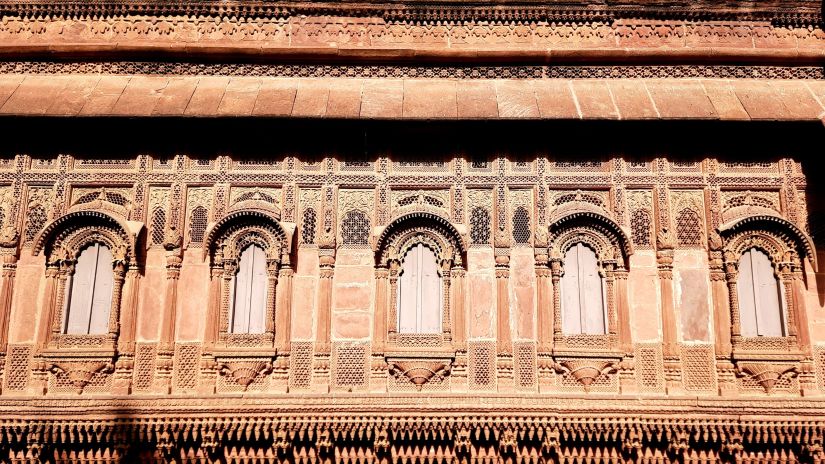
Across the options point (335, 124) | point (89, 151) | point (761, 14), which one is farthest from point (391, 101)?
point (761, 14)

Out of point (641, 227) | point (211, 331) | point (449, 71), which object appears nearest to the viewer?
point (211, 331)

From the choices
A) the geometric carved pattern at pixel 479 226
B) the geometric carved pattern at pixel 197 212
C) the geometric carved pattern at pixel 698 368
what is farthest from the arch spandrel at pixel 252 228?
the geometric carved pattern at pixel 698 368

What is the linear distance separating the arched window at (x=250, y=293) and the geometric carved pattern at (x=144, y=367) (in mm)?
977

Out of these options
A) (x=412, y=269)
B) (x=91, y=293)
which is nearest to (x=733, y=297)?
(x=412, y=269)

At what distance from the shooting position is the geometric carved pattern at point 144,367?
8.09m

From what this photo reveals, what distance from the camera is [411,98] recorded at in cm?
883

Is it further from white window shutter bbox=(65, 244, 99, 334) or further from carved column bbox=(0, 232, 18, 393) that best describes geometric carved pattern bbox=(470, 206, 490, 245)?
carved column bbox=(0, 232, 18, 393)

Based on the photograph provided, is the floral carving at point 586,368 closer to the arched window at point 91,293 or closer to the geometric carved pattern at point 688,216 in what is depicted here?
the geometric carved pattern at point 688,216

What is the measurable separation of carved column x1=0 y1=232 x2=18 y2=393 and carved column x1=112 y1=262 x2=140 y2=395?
1.36m

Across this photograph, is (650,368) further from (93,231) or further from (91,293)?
(93,231)

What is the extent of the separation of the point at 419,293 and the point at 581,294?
6.55ft

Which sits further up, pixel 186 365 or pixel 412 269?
pixel 412 269

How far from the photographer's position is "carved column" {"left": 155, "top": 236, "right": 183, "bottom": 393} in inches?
319

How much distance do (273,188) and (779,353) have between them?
254 inches
